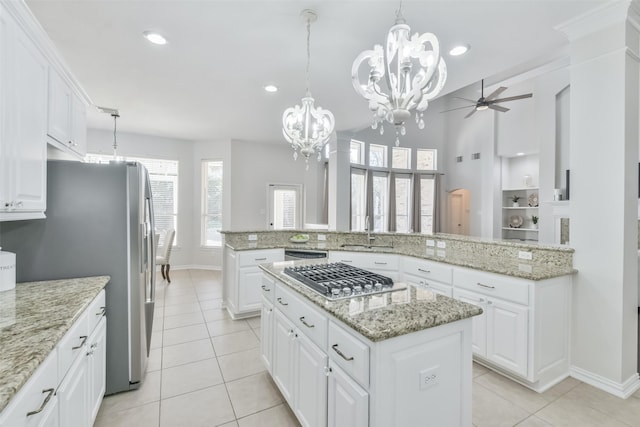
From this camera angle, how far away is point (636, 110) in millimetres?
2180

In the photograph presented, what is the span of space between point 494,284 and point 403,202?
6312mm

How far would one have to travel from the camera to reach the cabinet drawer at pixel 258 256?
3.60 m

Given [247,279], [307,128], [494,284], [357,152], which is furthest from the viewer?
[357,152]

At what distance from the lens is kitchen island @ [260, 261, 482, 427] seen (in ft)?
3.70

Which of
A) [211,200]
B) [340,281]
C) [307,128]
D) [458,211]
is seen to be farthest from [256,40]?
[458,211]

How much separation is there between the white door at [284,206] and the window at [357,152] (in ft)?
5.42

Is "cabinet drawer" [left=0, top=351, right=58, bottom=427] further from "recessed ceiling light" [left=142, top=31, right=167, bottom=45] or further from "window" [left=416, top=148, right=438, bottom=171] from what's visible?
"window" [left=416, top=148, right=438, bottom=171]

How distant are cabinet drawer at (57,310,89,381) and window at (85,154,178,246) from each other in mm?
5099

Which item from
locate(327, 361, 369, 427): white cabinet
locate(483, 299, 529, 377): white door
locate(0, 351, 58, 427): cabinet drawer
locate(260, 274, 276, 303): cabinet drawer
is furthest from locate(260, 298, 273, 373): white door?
locate(483, 299, 529, 377): white door

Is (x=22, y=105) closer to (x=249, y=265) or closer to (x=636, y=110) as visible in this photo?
(x=249, y=265)

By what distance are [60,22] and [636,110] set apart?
4589 millimetres

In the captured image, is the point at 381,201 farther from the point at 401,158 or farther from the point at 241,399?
the point at 241,399

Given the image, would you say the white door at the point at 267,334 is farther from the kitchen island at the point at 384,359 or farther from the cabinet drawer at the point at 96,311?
the cabinet drawer at the point at 96,311

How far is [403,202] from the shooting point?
332 inches
